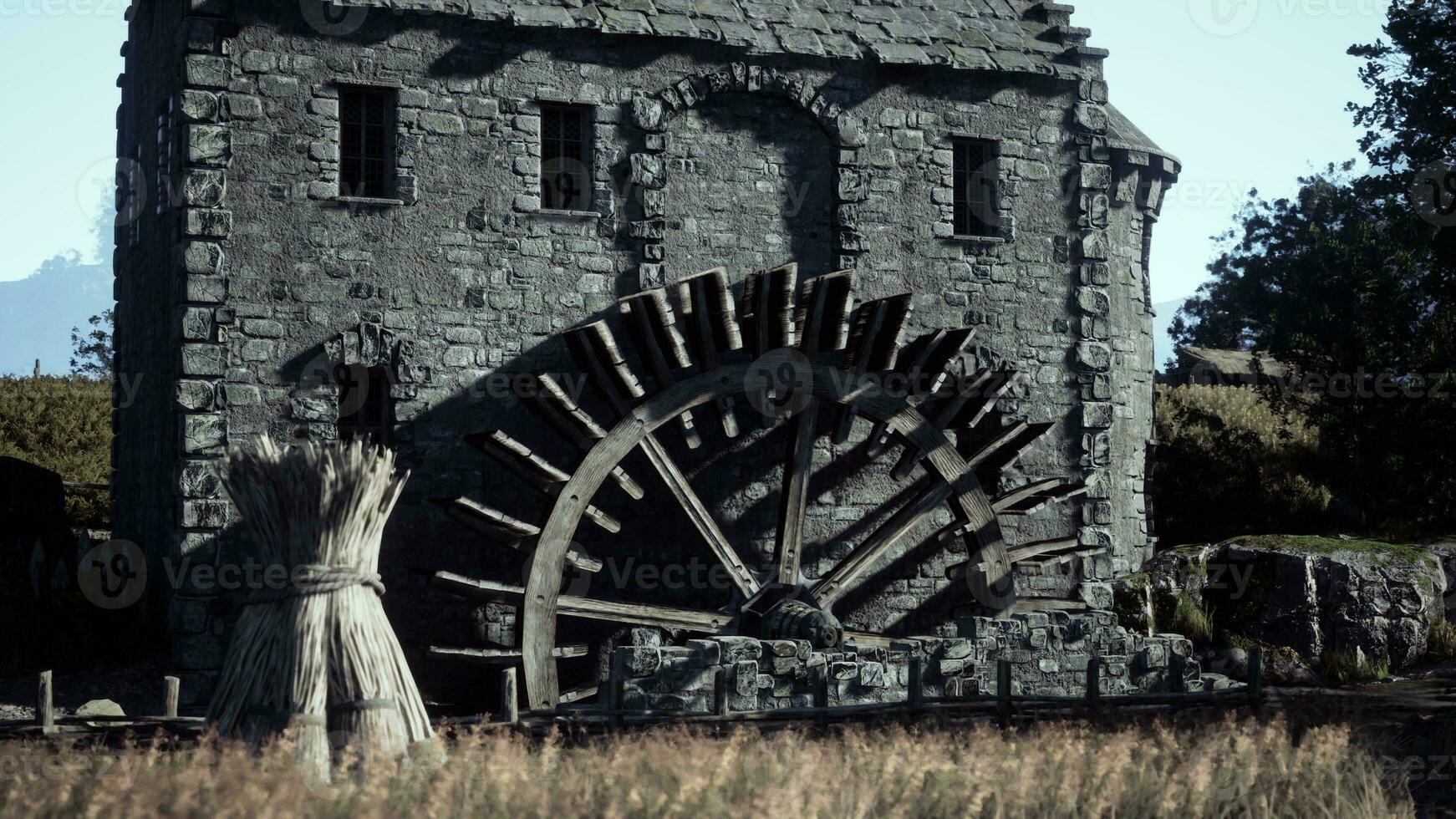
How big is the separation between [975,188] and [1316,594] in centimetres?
552

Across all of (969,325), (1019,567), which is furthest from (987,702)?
(969,325)

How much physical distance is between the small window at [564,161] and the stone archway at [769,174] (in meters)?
0.44

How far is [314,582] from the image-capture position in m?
6.26

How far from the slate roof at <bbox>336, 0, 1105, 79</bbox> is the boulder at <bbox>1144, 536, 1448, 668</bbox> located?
541 centimetres

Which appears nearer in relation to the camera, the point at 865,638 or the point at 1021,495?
the point at 865,638

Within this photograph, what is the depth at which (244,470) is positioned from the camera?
6.46m

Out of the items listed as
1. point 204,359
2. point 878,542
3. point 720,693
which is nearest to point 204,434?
point 204,359

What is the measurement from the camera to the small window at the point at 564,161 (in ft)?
41.6

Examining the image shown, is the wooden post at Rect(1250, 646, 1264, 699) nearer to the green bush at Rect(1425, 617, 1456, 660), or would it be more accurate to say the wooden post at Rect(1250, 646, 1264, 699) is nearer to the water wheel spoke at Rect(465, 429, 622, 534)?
the green bush at Rect(1425, 617, 1456, 660)

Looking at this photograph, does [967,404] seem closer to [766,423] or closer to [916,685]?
[766,423]

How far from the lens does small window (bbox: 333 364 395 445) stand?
39.0ft

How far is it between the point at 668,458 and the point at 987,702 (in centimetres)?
340

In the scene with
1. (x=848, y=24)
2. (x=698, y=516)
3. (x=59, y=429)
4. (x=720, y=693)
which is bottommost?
(x=720, y=693)

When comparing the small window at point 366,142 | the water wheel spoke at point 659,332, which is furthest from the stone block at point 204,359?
the water wheel spoke at point 659,332
